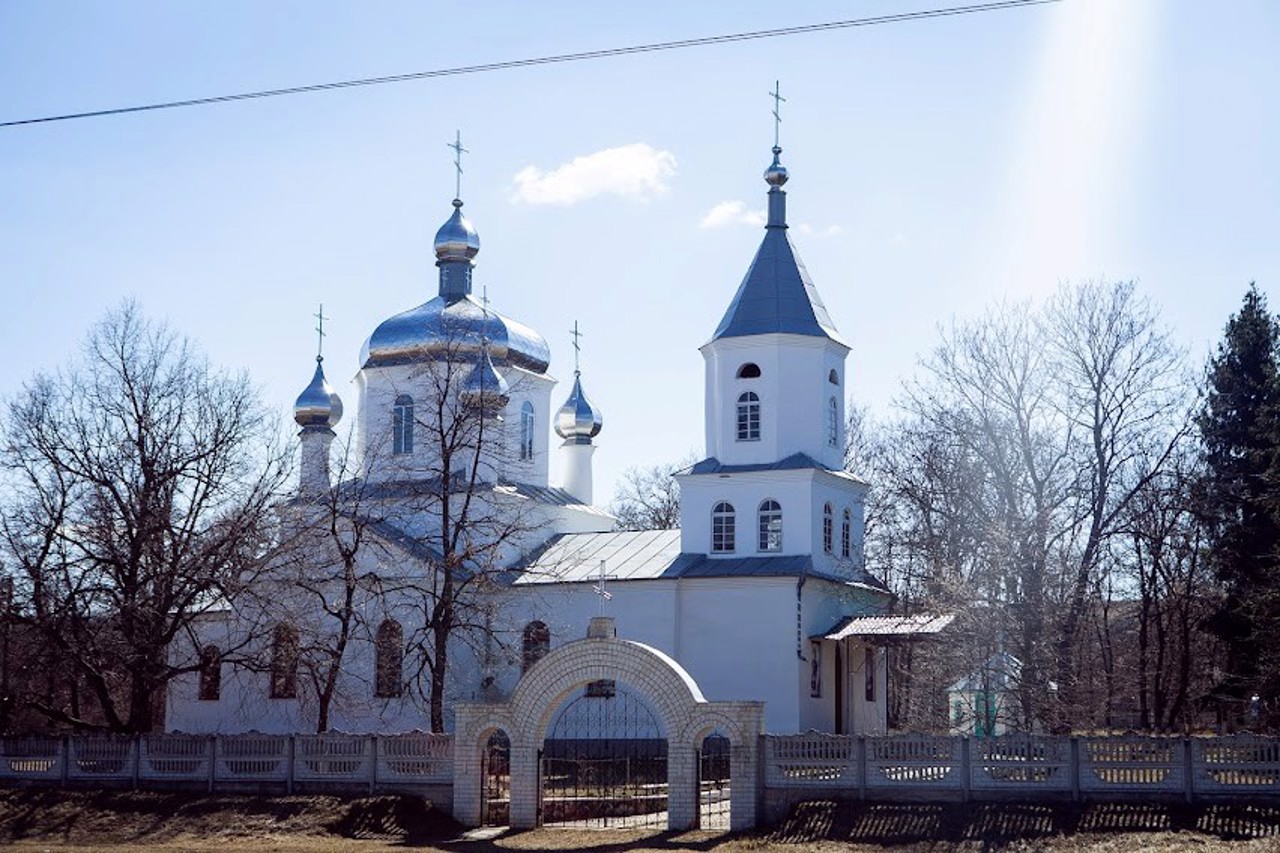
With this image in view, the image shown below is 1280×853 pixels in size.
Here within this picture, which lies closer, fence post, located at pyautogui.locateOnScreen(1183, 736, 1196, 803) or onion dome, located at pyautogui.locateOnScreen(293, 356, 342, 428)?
fence post, located at pyautogui.locateOnScreen(1183, 736, 1196, 803)

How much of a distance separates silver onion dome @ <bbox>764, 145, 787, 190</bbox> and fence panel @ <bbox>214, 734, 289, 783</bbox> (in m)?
16.5

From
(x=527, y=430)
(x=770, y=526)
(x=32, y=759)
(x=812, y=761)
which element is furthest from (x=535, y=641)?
(x=812, y=761)

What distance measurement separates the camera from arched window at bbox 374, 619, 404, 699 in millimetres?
36344

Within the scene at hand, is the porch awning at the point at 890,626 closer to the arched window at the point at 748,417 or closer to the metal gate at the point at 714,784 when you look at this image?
the arched window at the point at 748,417

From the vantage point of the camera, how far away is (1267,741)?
20.6 metres

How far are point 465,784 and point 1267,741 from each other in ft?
35.7

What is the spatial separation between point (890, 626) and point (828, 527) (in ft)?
9.10

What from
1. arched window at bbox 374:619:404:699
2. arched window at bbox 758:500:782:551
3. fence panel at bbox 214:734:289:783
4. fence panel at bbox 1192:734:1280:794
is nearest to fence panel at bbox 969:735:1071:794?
fence panel at bbox 1192:734:1280:794

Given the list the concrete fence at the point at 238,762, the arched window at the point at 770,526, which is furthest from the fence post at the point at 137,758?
the arched window at the point at 770,526

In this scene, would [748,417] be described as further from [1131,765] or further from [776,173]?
[1131,765]

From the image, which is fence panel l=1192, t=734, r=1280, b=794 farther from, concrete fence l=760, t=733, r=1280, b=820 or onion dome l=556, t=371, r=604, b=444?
onion dome l=556, t=371, r=604, b=444

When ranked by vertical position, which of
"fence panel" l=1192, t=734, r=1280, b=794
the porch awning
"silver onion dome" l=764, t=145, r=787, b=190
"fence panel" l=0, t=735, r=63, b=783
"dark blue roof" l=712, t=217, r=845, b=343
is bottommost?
"fence panel" l=0, t=735, r=63, b=783

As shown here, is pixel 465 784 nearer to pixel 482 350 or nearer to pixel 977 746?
pixel 977 746

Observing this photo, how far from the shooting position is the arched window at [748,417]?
116 feet
